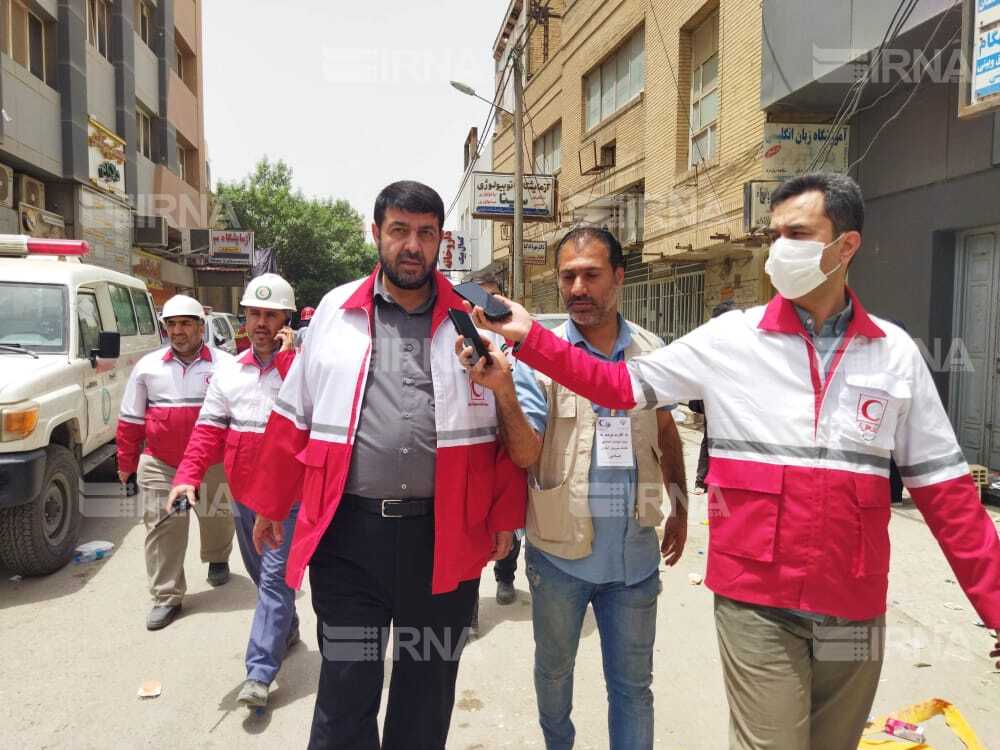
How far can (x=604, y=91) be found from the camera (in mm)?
→ 18016

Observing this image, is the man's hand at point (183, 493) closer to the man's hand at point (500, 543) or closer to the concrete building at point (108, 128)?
the man's hand at point (500, 543)

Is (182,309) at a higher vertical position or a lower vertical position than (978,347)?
higher

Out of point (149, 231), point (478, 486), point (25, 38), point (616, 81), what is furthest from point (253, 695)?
point (149, 231)

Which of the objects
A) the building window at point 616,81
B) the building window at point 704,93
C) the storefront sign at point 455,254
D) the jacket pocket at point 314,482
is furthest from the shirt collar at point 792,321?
the storefront sign at point 455,254

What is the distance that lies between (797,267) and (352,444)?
1.46 m

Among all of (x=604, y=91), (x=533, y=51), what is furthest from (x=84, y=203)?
(x=533, y=51)

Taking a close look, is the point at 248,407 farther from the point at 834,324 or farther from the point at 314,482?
the point at 834,324

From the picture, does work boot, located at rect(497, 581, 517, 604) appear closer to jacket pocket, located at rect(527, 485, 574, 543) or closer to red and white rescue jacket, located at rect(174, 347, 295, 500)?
red and white rescue jacket, located at rect(174, 347, 295, 500)

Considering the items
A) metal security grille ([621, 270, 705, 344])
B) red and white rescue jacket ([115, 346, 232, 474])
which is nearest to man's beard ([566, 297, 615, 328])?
red and white rescue jacket ([115, 346, 232, 474])

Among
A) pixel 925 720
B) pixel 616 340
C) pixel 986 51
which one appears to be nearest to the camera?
pixel 616 340

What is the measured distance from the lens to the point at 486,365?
203cm

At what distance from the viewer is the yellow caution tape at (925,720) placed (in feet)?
9.09

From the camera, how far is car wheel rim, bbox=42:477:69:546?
520cm

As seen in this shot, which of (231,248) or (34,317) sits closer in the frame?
(34,317)
